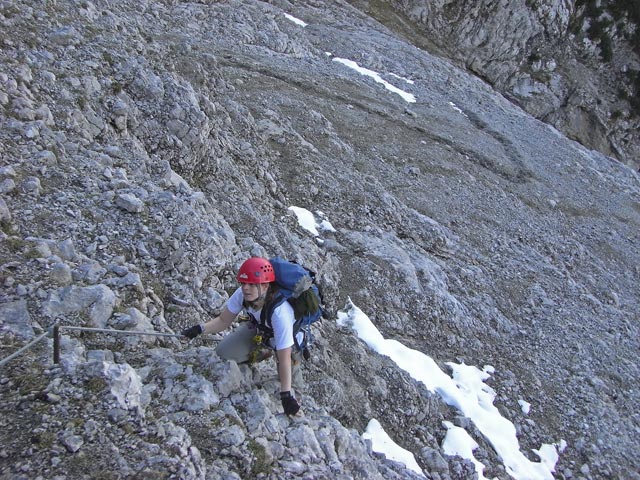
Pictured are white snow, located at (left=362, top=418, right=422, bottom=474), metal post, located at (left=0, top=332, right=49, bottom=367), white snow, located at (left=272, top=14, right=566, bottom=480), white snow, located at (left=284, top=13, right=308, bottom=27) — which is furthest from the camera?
white snow, located at (left=284, top=13, right=308, bottom=27)

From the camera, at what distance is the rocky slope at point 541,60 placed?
44.4 metres

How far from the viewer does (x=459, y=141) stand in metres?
21.9

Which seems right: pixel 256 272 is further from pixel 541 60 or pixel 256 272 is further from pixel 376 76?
pixel 541 60

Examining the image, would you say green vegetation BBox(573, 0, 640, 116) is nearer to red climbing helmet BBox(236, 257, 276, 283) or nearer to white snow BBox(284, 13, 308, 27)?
white snow BBox(284, 13, 308, 27)

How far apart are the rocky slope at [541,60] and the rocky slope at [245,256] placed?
2641 cm

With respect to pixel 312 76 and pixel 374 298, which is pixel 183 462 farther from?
pixel 312 76

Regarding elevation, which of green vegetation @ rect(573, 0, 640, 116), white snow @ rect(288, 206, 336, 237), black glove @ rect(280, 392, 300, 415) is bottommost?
white snow @ rect(288, 206, 336, 237)

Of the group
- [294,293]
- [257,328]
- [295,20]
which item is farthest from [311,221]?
[295,20]

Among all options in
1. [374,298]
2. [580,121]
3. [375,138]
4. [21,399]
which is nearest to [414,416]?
[374,298]

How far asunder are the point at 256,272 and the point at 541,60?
49.5m

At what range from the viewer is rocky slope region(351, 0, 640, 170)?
44.4 metres

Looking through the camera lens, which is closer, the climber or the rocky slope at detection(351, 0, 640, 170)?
the climber

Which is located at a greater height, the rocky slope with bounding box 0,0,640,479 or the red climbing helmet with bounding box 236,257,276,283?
the red climbing helmet with bounding box 236,257,276,283

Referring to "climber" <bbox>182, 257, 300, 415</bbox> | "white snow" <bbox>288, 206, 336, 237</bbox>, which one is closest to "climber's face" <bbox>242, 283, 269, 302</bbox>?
"climber" <bbox>182, 257, 300, 415</bbox>
